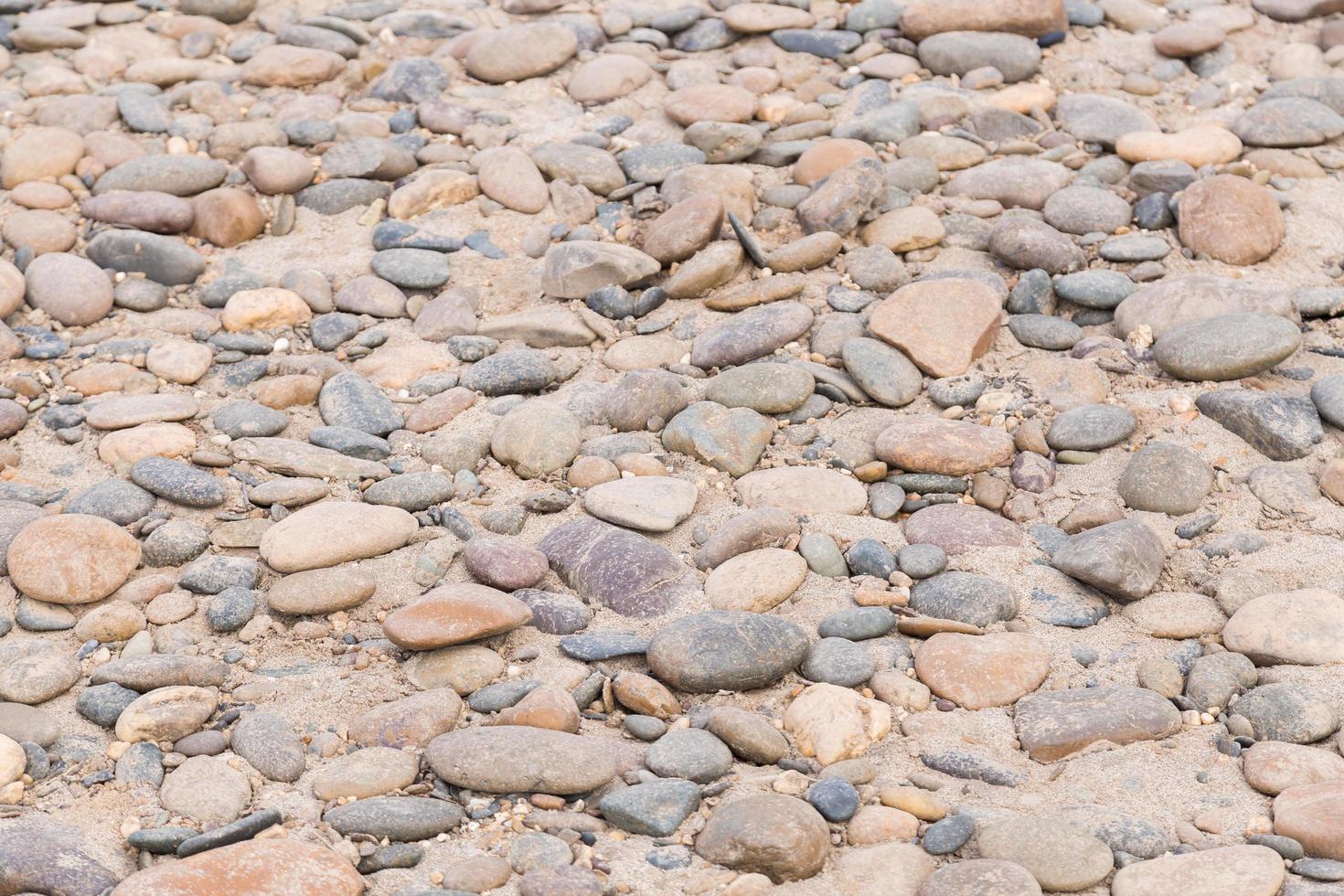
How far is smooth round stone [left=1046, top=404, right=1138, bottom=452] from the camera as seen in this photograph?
4078mm

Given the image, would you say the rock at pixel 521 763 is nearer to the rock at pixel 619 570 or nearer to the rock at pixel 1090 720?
the rock at pixel 619 570

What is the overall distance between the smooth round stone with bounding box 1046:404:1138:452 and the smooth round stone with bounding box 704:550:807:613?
3.33 feet

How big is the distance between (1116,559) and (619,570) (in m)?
1.34

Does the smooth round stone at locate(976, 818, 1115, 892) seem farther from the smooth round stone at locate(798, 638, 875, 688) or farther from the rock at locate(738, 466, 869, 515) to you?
the rock at locate(738, 466, 869, 515)

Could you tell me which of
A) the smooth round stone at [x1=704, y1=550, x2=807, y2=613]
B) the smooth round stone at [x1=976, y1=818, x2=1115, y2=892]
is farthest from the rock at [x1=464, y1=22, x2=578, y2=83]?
the smooth round stone at [x1=976, y1=818, x2=1115, y2=892]

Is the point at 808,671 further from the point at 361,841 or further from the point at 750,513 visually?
the point at 361,841

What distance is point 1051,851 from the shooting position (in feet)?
8.88

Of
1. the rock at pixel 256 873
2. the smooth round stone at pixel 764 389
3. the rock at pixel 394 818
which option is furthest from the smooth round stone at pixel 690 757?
the smooth round stone at pixel 764 389

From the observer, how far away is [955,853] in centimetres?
279

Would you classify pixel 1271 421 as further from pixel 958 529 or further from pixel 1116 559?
pixel 958 529

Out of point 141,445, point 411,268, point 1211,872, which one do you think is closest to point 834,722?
point 1211,872

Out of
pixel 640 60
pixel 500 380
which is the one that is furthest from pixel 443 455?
pixel 640 60

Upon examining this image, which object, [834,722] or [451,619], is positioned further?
[451,619]

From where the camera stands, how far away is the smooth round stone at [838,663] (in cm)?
330
